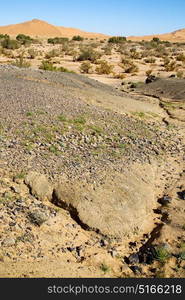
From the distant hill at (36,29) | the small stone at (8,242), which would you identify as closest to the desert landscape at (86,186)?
the small stone at (8,242)

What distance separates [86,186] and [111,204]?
0.66 metres

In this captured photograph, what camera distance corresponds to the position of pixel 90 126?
37.3 feet

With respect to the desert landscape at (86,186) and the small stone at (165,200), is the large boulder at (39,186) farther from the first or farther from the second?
the small stone at (165,200)

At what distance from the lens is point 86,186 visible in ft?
25.9

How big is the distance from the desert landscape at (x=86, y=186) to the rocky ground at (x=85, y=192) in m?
0.02

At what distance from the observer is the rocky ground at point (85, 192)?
6.35 metres

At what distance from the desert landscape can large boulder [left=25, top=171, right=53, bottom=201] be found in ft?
0.07

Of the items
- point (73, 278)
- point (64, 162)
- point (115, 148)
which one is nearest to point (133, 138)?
point (115, 148)

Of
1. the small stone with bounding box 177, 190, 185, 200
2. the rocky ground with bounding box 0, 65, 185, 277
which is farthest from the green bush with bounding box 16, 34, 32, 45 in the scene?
the small stone with bounding box 177, 190, 185, 200

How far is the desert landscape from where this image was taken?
6367mm

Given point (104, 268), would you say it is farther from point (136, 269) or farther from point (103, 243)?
point (103, 243)

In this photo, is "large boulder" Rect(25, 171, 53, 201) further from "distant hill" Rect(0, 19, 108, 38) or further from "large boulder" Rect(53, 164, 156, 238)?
"distant hill" Rect(0, 19, 108, 38)

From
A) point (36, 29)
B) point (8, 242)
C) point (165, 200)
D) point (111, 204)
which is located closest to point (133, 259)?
point (111, 204)

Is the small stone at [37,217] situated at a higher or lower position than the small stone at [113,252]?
higher
